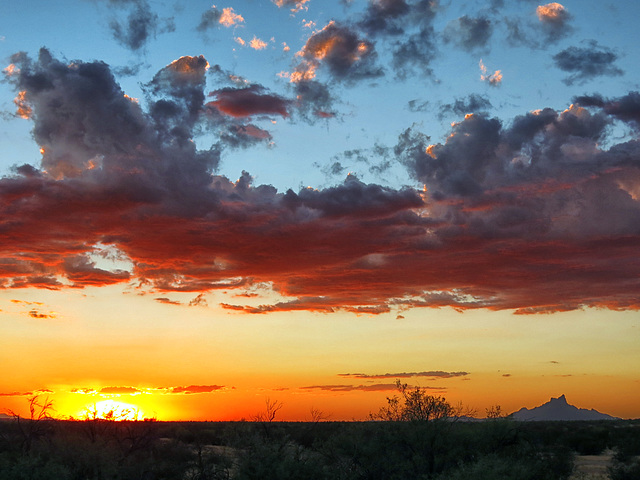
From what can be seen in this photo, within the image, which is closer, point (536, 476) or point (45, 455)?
point (536, 476)

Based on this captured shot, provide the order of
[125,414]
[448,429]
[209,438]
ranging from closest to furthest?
1. [448,429]
2. [125,414]
3. [209,438]

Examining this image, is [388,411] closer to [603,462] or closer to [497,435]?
[497,435]

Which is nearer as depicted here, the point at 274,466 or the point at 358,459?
the point at 274,466

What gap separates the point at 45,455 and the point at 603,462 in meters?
46.8

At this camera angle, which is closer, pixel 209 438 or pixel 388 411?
pixel 388 411

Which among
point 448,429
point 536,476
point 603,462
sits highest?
point 448,429

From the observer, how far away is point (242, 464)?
30.7 m

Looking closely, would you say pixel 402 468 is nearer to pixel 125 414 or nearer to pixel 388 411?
pixel 388 411

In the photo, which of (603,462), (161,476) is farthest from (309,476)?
(603,462)

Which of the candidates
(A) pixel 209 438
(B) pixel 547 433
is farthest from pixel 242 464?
(B) pixel 547 433

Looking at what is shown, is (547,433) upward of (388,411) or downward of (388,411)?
downward

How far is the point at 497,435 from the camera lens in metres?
36.0

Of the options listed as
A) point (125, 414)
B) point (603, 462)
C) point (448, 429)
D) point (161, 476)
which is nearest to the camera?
point (448, 429)

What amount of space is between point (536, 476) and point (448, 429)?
4693mm
